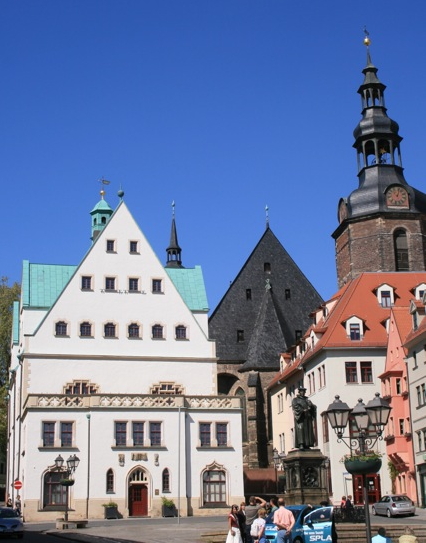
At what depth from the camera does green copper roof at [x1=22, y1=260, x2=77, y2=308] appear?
2200 inches

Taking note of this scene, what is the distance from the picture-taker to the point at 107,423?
49.2 metres

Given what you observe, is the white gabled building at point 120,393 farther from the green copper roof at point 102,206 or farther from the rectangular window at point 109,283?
the green copper roof at point 102,206

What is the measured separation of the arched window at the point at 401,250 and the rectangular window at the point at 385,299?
1021cm

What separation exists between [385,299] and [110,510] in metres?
23.7

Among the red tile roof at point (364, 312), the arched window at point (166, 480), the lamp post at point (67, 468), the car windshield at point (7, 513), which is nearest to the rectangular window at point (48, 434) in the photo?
the lamp post at point (67, 468)

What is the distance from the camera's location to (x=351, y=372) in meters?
55.5

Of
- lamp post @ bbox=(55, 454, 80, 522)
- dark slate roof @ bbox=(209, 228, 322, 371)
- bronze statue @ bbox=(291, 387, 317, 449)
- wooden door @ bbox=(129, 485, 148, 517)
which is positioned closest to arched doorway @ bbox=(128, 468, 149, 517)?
wooden door @ bbox=(129, 485, 148, 517)

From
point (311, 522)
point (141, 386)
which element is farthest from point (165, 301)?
point (311, 522)

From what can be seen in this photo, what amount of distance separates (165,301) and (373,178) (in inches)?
999

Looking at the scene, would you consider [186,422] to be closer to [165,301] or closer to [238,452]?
[238,452]

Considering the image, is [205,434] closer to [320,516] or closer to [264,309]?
[264,309]

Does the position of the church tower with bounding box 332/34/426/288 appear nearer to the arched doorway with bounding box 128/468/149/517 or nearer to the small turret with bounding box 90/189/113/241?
the small turret with bounding box 90/189/113/241

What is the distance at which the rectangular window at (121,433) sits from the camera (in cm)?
4919

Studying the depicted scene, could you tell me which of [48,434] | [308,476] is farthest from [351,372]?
[308,476]
